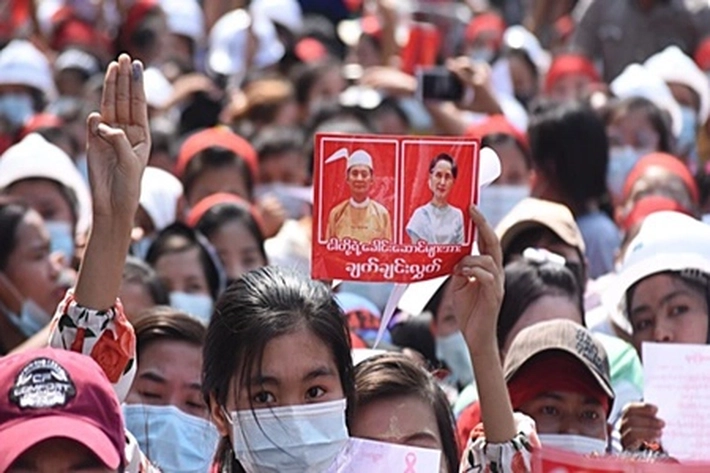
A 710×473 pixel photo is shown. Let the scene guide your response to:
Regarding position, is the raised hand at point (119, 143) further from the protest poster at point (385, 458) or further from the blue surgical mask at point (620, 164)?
the blue surgical mask at point (620, 164)

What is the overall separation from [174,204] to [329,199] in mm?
4320

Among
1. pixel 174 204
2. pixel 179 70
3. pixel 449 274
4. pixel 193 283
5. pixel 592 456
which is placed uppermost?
pixel 179 70

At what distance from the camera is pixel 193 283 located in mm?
7598

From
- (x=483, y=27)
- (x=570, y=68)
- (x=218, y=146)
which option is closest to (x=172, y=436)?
(x=218, y=146)

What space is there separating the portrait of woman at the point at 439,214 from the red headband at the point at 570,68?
876cm

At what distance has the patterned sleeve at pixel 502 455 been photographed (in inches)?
171

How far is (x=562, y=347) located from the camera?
17.0ft

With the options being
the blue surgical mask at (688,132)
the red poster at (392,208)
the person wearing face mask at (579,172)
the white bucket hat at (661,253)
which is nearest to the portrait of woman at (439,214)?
the red poster at (392,208)

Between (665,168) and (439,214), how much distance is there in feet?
16.0

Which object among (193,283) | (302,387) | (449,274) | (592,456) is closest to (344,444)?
(302,387)

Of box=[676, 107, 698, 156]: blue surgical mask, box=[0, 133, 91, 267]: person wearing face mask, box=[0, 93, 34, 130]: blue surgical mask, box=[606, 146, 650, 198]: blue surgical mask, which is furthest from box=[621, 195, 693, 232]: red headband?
box=[0, 93, 34, 130]: blue surgical mask

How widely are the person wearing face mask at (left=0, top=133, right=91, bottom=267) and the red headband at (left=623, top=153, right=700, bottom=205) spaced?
2519 mm

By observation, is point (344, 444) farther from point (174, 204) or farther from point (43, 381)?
point (174, 204)

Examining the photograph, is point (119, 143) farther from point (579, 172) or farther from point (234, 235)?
point (579, 172)
